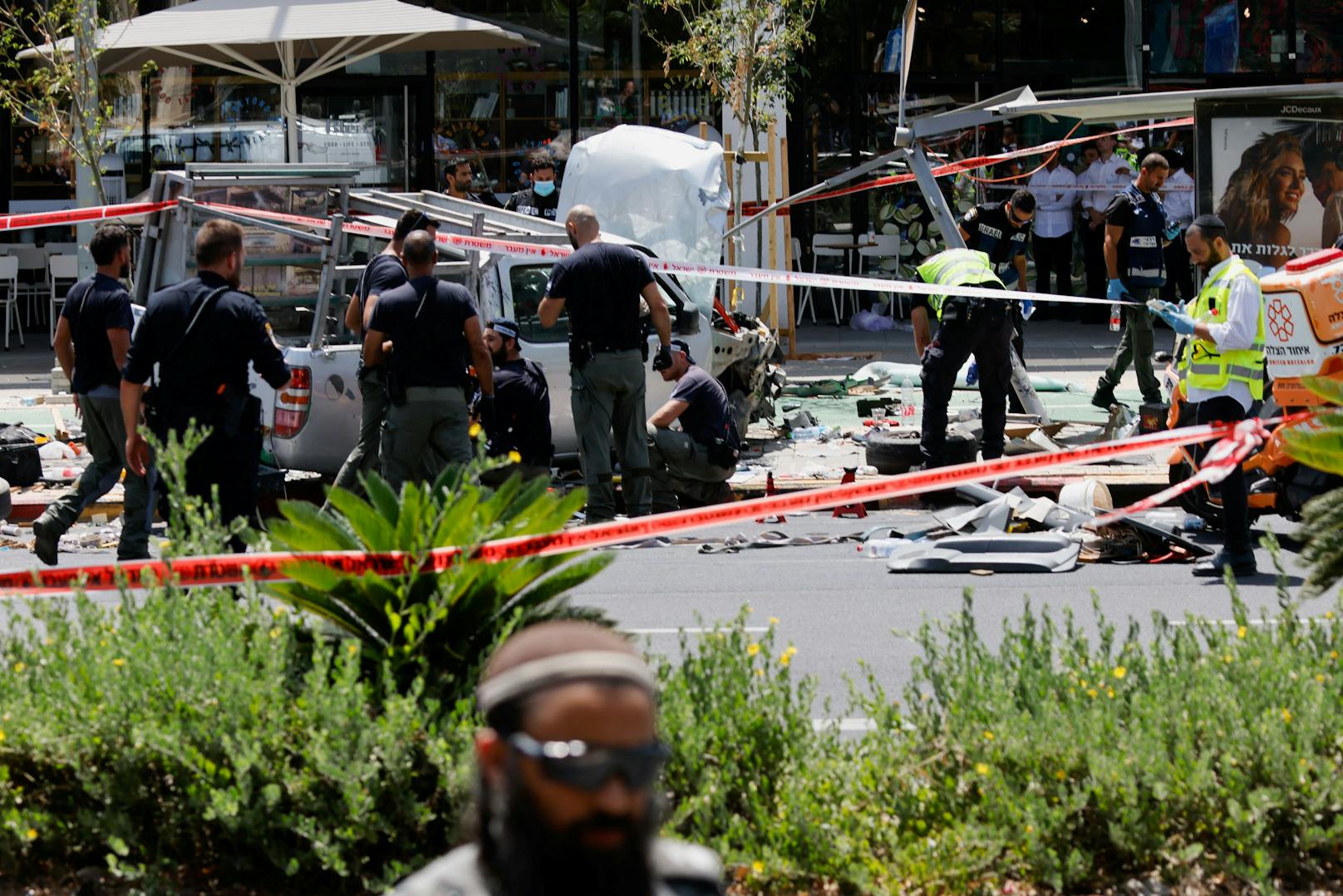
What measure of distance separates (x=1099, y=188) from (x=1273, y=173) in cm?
869

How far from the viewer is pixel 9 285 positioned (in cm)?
2028

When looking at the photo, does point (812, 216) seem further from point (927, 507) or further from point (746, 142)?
point (927, 507)

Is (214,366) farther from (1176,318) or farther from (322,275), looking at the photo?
(1176,318)

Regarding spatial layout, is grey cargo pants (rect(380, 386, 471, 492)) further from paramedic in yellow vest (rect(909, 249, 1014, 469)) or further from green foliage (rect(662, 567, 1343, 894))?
green foliage (rect(662, 567, 1343, 894))

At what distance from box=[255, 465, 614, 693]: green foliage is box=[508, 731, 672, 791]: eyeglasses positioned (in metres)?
3.05

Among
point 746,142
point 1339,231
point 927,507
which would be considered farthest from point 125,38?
point 1339,231

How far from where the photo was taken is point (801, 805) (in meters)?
A: 4.73

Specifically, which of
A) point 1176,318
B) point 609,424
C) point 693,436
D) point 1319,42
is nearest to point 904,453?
point 693,436

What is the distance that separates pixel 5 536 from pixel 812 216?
535 inches

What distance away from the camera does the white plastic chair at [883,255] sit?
22.6 m

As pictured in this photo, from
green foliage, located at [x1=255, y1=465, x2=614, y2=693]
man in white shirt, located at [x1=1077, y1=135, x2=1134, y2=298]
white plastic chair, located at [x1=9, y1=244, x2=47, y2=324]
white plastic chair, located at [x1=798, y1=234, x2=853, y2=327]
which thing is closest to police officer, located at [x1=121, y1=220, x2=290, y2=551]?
green foliage, located at [x1=255, y1=465, x2=614, y2=693]

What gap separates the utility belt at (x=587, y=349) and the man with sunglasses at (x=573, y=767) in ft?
28.5

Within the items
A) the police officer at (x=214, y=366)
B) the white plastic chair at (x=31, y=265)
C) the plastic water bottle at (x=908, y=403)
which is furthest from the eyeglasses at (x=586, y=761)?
the white plastic chair at (x=31, y=265)

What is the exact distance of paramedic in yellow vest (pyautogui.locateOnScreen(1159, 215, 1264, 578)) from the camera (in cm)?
929
